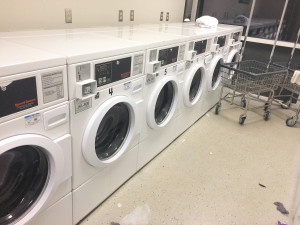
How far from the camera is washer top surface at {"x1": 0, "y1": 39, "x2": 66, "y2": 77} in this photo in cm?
89

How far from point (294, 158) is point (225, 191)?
101 centimetres

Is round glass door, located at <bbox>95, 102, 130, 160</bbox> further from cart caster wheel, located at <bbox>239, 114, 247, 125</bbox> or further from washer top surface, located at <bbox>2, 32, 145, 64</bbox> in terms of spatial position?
cart caster wheel, located at <bbox>239, 114, 247, 125</bbox>

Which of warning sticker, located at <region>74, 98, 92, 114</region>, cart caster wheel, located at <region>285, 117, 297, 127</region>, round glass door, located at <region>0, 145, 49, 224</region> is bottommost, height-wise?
cart caster wheel, located at <region>285, 117, 297, 127</region>

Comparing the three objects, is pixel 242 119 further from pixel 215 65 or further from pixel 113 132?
pixel 113 132

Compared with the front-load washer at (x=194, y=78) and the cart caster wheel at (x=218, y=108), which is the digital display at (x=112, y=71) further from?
the cart caster wheel at (x=218, y=108)

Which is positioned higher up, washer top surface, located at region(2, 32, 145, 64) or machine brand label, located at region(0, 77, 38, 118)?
washer top surface, located at region(2, 32, 145, 64)

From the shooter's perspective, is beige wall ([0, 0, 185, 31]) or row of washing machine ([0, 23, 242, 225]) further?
beige wall ([0, 0, 185, 31])

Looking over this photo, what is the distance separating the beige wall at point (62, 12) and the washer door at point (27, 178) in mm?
995

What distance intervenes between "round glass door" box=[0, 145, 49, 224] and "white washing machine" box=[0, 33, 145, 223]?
184 millimetres

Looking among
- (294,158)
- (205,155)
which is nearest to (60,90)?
(205,155)

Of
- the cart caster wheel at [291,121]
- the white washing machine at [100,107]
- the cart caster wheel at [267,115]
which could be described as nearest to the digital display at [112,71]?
the white washing machine at [100,107]

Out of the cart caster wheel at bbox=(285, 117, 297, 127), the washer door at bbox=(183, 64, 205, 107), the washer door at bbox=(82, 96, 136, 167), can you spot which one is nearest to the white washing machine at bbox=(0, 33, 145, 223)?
the washer door at bbox=(82, 96, 136, 167)

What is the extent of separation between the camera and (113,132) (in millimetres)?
1687

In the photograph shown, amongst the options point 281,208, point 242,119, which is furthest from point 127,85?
point 242,119
